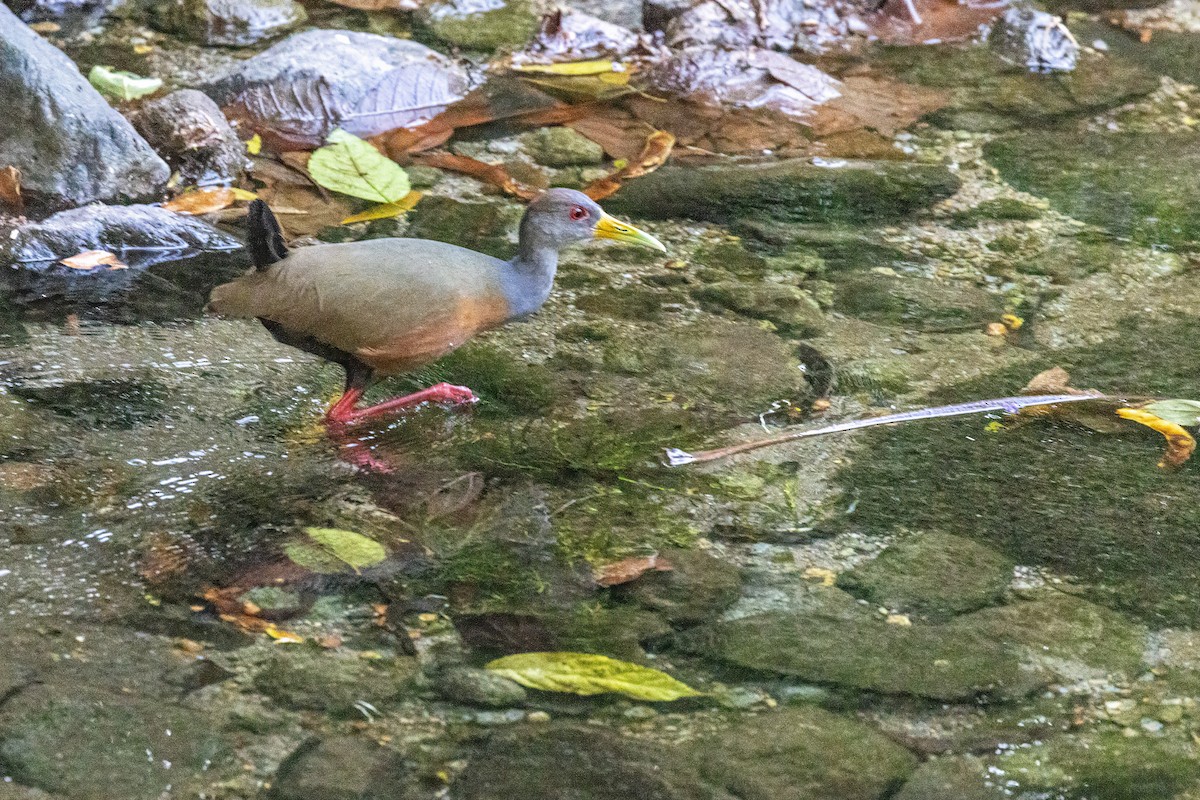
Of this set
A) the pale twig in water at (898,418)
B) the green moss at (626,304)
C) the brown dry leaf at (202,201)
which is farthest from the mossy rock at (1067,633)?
the brown dry leaf at (202,201)

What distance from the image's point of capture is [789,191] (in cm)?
548

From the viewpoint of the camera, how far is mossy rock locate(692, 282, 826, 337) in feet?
14.6

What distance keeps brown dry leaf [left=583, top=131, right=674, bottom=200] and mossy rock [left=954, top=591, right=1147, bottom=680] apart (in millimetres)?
2899

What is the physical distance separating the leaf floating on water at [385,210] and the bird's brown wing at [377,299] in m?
1.25

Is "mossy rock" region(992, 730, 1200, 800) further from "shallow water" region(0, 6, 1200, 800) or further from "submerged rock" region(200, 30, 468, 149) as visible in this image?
"submerged rock" region(200, 30, 468, 149)

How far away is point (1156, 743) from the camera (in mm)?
2588

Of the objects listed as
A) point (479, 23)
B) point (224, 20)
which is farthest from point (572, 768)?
point (224, 20)

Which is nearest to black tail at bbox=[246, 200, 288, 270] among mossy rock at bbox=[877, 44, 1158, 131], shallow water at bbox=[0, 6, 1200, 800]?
shallow water at bbox=[0, 6, 1200, 800]

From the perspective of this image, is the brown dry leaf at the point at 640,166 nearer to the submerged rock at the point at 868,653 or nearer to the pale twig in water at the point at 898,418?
the pale twig in water at the point at 898,418

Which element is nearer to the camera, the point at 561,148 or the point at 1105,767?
the point at 1105,767

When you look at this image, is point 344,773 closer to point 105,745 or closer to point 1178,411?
point 105,745

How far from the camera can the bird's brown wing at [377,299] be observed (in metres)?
3.67

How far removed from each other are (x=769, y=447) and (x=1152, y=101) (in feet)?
13.5

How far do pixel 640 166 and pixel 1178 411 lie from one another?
2659 millimetres
